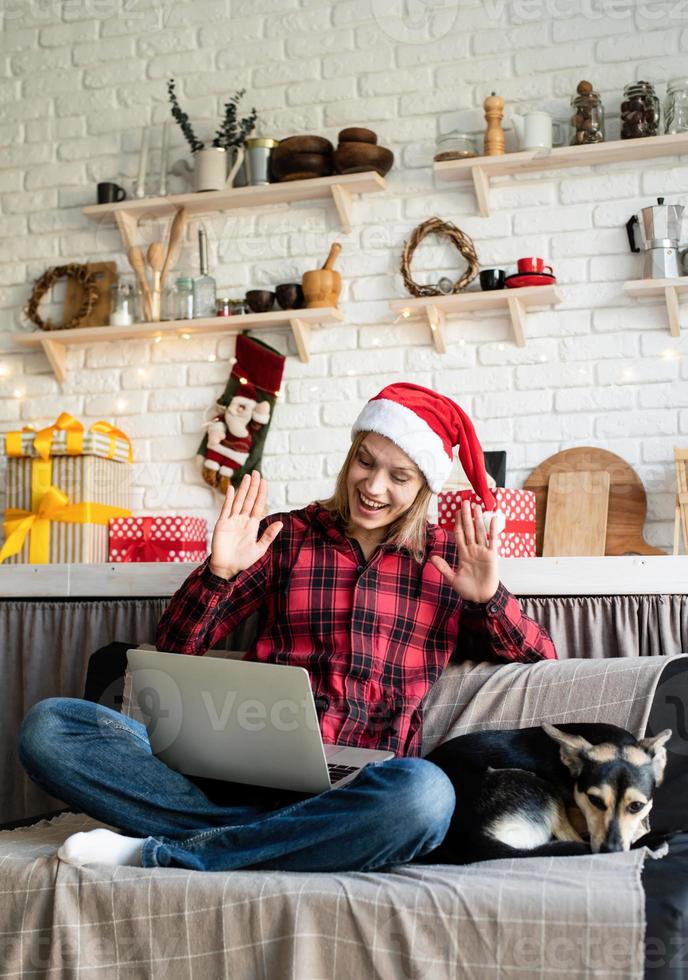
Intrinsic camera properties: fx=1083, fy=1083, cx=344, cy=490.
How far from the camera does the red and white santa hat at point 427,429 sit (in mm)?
2102

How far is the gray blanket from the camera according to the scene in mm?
1343

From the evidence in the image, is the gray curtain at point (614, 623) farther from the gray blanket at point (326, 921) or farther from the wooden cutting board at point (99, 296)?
the wooden cutting board at point (99, 296)

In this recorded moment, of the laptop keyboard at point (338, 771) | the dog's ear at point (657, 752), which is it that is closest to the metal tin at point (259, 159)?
the laptop keyboard at point (338, 771)

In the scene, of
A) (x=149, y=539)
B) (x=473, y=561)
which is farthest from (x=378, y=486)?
(x=149, y=539)

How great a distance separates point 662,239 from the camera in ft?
9.20

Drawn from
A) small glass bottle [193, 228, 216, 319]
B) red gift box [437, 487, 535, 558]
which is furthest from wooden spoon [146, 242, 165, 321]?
red gift box [437, 487, 535, 558]

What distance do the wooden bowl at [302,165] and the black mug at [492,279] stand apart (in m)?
0.57

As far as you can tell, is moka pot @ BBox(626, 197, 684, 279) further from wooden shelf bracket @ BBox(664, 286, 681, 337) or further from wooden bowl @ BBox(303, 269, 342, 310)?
wooden bowl @ BBox(303, 269, 342, 310)

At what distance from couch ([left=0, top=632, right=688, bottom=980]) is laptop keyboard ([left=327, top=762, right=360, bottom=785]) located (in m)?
0.22

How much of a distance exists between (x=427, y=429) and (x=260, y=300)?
114cm

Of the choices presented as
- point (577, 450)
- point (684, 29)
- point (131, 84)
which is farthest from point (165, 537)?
point (684, 29)

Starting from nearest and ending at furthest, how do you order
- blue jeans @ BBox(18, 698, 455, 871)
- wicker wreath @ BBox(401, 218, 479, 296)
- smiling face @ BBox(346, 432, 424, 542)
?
blue jeans @ BBox(18, 698, 455, 871) → smiling face @ BBox(346, 432, 424, 542) → wicker wreath @ BBox(401, 218, 479, 296)

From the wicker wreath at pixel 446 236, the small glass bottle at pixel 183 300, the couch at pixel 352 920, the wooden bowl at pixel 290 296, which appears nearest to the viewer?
the couch at pixel 352 920

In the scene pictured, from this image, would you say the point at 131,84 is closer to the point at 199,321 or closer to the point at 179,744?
the point at 199,321
